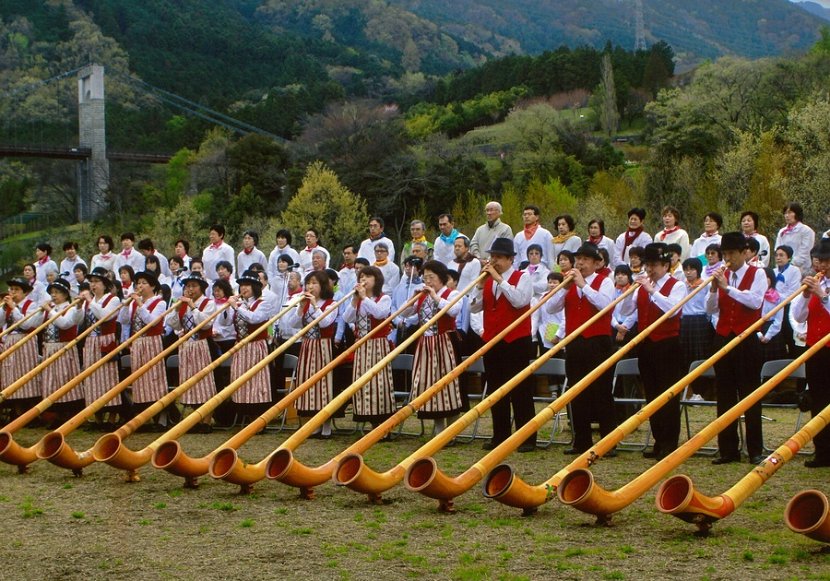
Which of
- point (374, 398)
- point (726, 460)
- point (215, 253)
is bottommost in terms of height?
point (726, 460)

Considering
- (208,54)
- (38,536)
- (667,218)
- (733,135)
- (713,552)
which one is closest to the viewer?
(713,552)

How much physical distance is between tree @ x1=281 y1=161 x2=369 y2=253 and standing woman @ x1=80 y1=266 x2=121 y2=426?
33506 millimetres

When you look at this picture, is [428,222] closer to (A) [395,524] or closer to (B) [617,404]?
(B) [617,404]

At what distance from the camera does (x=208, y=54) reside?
12750 cm

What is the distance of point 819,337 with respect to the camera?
981 centimetres

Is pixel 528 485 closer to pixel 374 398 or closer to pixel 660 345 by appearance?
pixel 660 345

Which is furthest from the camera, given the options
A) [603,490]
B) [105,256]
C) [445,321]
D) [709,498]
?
[105,256]

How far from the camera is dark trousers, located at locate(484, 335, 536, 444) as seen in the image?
11203 mm

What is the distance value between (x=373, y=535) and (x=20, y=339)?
9085 mm

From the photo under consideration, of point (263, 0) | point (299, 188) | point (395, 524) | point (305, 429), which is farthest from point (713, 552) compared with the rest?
point (263, 0)

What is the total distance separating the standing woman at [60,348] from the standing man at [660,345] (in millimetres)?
7491

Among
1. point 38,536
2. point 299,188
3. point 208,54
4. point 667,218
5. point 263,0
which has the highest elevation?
point 263,0

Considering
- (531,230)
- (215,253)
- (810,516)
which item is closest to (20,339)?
(215,253)

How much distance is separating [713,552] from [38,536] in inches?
183
